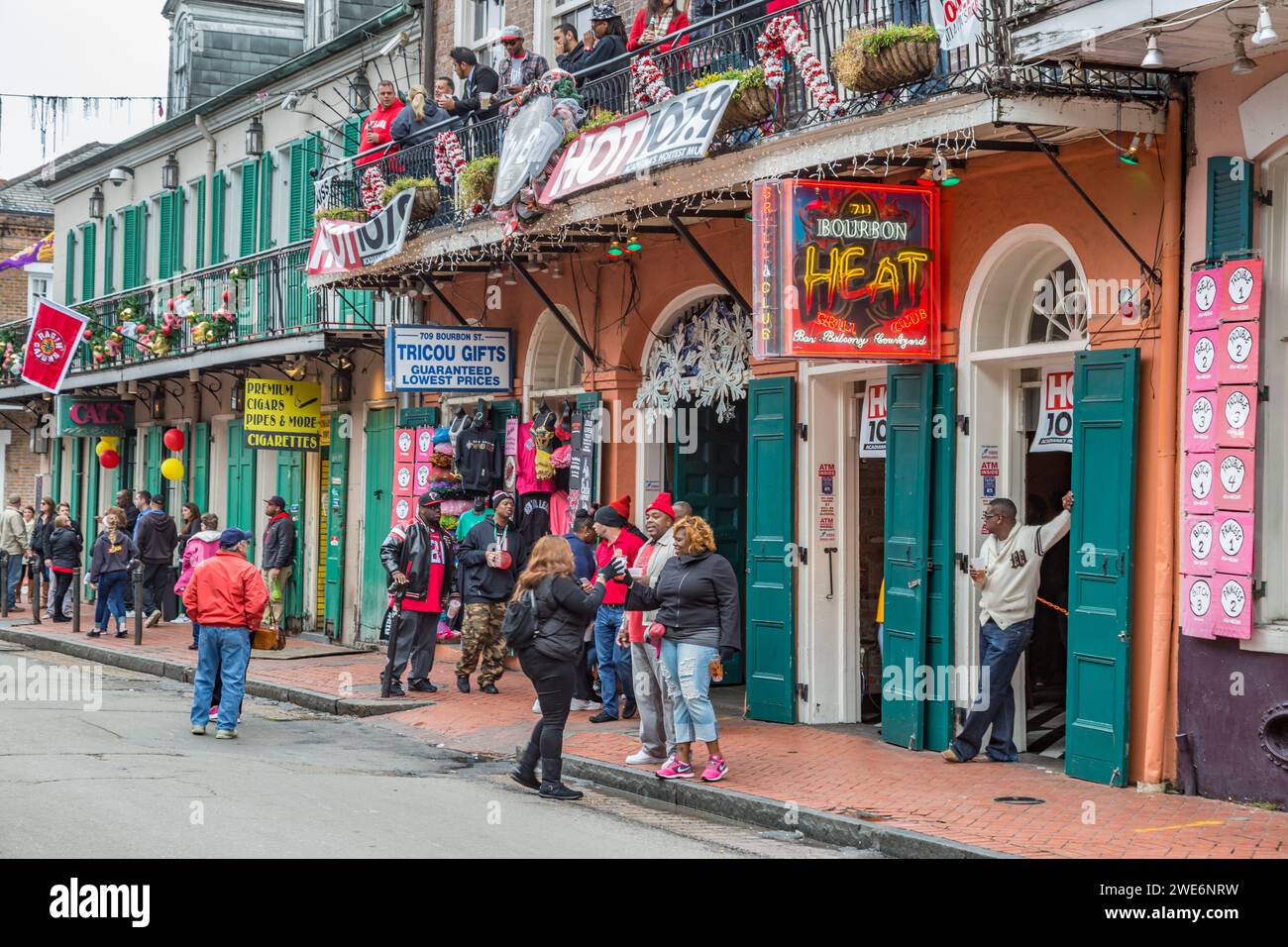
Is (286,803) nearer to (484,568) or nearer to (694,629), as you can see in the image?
(694,629)

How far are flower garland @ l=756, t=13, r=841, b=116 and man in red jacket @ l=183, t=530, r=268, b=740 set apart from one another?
5.18 metres

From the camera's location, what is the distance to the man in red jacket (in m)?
12.6

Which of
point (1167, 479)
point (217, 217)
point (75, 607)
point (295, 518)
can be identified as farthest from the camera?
point (217, 217)

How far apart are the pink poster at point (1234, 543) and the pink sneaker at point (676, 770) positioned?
349 centimetres

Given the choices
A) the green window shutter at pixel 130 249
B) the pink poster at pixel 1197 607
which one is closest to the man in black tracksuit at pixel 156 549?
the green window shutter at pixel 130 249

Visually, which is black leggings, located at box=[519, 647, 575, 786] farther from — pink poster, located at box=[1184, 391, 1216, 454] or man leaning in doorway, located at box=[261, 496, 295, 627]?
man leaning in doorway, located at box=[261, 496, 295, 627]

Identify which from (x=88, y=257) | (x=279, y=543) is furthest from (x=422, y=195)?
(x=88, y=257)

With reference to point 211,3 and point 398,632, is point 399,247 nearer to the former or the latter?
point 398,632

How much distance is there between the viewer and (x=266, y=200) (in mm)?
23781

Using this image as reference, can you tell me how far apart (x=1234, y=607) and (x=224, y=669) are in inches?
283

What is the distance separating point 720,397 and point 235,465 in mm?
12068

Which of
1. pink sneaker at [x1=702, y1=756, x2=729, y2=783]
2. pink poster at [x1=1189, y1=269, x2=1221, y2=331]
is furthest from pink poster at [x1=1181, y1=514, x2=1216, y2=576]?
pink sneaker at [x1=702, y1=756, x2=729, y2=783]

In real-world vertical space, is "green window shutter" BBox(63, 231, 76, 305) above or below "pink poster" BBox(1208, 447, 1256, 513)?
above
